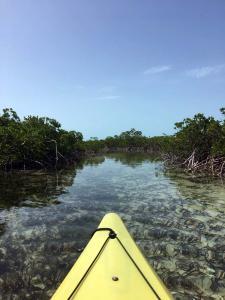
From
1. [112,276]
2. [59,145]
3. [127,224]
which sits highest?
[59,145]

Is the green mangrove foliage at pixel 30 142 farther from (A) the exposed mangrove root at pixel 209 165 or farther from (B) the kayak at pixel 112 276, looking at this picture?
(B) the kayak at pixel 112 276

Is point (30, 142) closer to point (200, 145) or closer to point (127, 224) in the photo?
point (200, 145)

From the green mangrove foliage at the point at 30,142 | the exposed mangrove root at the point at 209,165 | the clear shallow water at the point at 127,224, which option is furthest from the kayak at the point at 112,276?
the green mangrove foliage at the point at 30,142

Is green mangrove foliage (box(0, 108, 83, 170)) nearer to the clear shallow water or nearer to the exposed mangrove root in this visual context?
the clear shallow water

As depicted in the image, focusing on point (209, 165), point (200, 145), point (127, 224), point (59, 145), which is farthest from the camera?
point (59, 145)

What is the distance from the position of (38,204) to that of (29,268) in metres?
6.80

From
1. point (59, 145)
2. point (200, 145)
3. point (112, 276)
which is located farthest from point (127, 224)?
point (59, 145)

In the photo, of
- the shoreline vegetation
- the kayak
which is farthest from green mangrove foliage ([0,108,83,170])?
the kayak

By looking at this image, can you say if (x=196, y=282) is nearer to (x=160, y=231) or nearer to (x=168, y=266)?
(x=168, y=266)

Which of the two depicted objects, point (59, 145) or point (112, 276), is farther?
point (59, 145)

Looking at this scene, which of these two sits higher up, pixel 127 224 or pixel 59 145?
pixel 59 145

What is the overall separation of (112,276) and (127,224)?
19.8ft

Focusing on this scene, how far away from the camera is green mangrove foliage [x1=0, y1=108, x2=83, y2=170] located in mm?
24891

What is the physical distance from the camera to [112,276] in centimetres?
445
